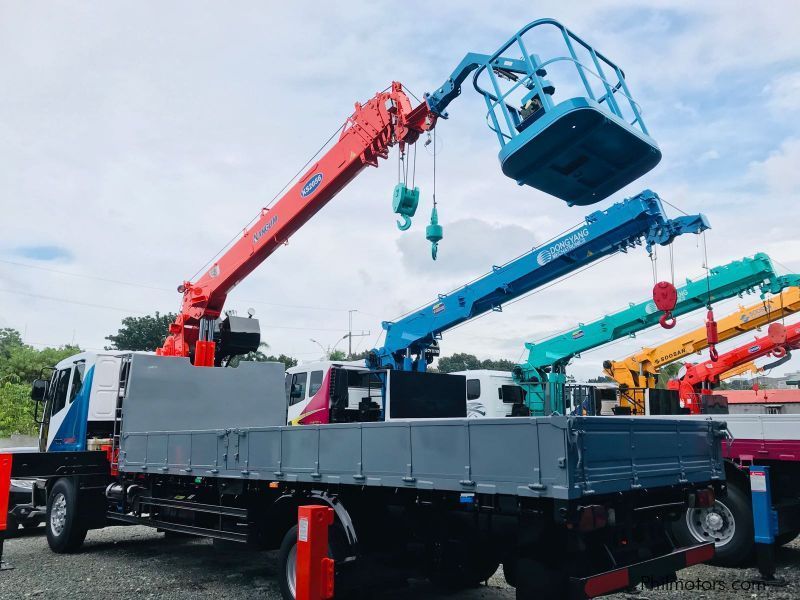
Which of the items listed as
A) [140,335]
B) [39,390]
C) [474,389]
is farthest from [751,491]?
[140,335]

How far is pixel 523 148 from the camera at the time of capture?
23.1 feet

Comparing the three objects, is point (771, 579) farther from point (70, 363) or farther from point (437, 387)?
point (70, 363)

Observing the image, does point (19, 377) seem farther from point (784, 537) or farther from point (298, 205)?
point (784, 537)

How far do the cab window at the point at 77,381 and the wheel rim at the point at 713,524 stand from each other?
345 inches

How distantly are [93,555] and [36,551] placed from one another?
1.05 m

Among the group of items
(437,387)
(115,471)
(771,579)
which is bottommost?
(771,579)

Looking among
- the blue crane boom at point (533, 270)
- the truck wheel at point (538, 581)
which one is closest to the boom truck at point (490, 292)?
the blue crane boom at point (533, 270)

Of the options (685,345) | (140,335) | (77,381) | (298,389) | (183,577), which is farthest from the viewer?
(140,335)

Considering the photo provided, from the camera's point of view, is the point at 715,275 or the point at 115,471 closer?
the point at 115,471

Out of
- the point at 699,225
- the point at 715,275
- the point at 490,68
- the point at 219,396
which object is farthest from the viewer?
the point at 715,275

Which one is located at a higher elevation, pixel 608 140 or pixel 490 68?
pixel 490 68

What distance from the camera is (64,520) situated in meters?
9.52

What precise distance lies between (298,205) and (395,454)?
20.5 ft

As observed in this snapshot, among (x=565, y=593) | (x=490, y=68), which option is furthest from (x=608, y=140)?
(x=565, y=593)
